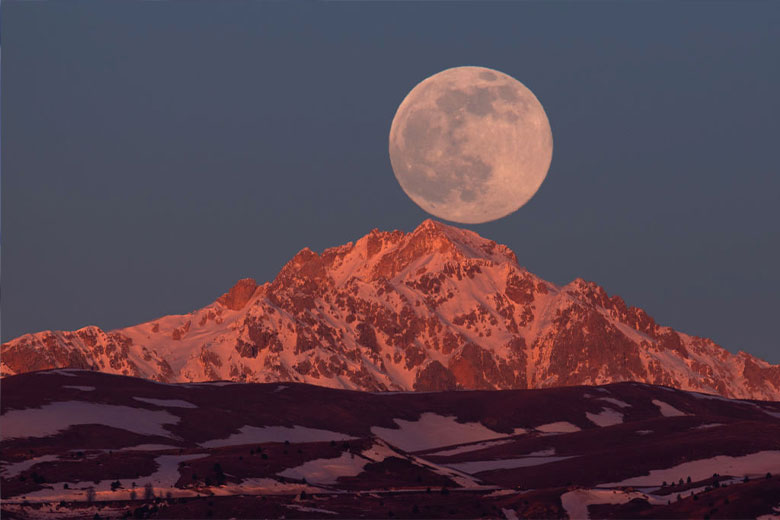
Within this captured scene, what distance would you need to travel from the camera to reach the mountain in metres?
87.1

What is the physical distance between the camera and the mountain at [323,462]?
87.1 metres

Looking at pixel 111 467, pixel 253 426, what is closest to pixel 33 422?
pixel 253 426

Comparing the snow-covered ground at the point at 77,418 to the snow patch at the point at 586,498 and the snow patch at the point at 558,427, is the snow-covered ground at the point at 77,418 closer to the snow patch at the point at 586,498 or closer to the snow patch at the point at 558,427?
the snow patch at the point at 558,427

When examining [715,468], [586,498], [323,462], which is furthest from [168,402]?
[586,498]

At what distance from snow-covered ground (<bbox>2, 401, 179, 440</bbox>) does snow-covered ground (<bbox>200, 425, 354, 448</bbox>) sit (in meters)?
8.06

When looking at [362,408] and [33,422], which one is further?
[362,408]

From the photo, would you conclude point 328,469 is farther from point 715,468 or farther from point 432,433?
point 432,433

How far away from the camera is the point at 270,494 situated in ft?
302

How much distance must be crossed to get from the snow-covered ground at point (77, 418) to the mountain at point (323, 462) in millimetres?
324

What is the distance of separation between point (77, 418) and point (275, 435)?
28.5 metres

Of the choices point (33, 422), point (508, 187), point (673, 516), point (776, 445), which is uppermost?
point (508, 187)

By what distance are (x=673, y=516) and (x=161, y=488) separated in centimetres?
3923

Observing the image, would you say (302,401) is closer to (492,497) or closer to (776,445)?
(776,445)

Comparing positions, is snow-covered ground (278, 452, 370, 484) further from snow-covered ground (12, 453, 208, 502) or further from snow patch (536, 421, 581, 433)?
snow patch (536, 421, 581, 433)
